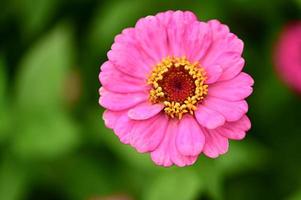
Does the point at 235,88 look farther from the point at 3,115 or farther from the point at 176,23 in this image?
the point at 3,115

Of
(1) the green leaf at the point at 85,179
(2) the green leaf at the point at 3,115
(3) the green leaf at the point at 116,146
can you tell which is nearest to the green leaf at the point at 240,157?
(3) the green leaf at the point at 116,146

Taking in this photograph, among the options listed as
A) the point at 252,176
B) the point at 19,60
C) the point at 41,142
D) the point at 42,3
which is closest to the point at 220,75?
the point at 41,142

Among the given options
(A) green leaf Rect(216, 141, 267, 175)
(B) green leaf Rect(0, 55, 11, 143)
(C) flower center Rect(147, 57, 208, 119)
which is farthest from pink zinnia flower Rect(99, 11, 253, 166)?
(B) green leaf Rect(0, 55, 11, 143)

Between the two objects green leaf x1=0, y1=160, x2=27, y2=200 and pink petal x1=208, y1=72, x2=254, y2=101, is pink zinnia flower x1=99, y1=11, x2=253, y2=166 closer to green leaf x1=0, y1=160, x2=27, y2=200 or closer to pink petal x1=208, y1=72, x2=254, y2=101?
pink petal x1=208, y1=72, x2=254, y2=101

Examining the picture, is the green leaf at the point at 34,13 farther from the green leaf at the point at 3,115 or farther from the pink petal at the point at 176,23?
the pink petal at the point at 176,23

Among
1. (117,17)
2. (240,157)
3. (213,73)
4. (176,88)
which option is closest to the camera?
(213,73)

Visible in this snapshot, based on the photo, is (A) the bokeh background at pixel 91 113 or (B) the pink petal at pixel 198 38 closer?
(B) the pink petal at pixel 198 38

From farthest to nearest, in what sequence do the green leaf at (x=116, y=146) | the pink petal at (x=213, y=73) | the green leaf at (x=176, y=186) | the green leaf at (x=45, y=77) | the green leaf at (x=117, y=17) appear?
the green leaf at (x=117, y=17), the green leaf at (x=45, y=77), the green leaf at (x=116, y=146), the green leaf at (x=176, y=186), the pink petal at (x=213, y=73)

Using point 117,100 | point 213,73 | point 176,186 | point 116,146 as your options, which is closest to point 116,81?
point 117,100
